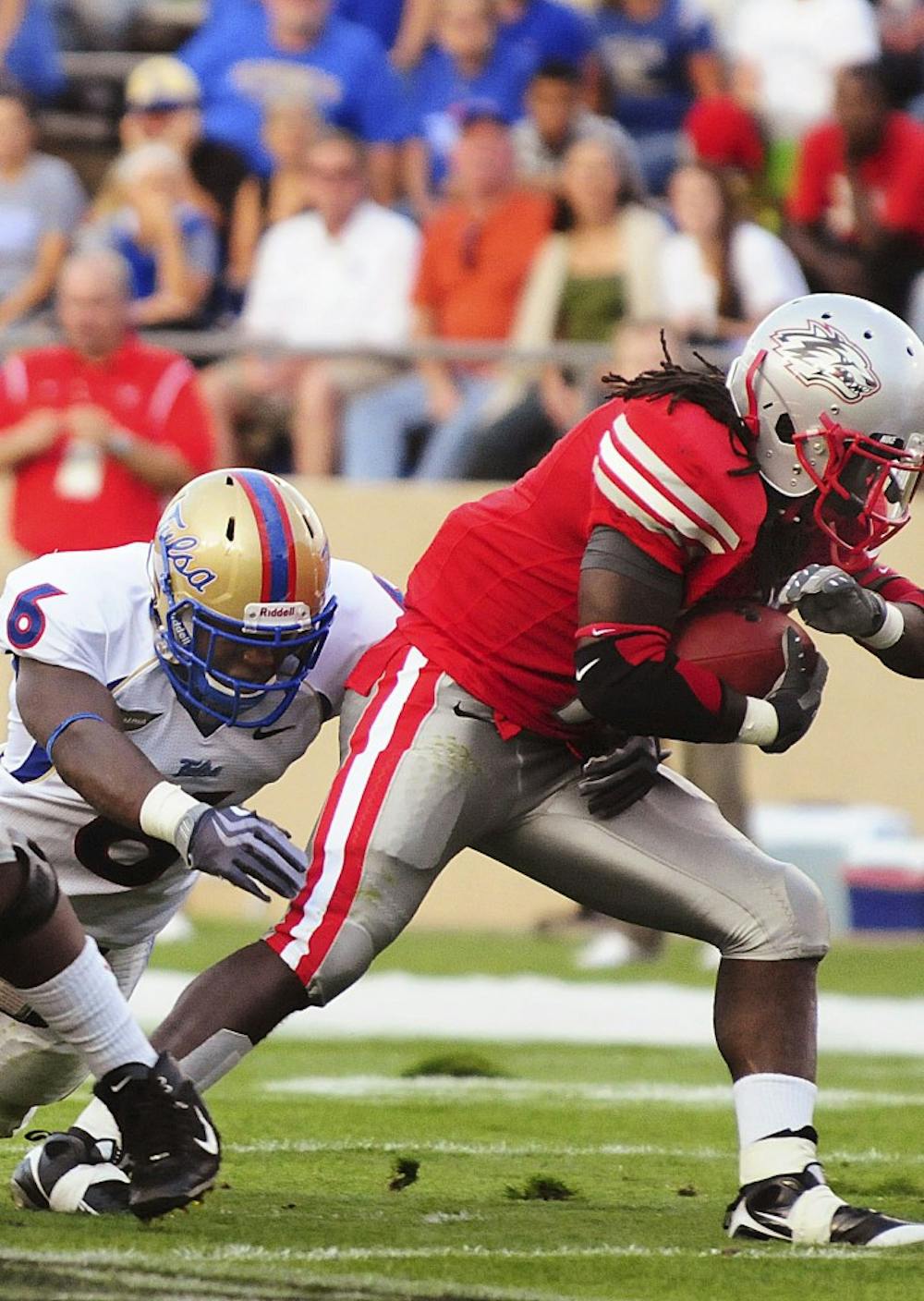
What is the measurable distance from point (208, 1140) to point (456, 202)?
6.82 meters

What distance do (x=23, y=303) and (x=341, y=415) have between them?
1654 millimetres

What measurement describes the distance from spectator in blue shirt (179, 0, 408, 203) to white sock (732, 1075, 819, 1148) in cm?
745

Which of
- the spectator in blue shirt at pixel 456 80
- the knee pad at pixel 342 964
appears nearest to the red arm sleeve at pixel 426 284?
the spectator in blue shirt at pixel 456 80

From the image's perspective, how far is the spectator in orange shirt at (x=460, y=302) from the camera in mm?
9234

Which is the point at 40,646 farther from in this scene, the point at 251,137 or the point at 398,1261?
the point at 251,137

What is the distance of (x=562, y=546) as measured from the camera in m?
3.91

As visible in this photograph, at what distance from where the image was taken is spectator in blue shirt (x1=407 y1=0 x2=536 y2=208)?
34.9ft

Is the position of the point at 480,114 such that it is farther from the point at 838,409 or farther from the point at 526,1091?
the point at 838,409

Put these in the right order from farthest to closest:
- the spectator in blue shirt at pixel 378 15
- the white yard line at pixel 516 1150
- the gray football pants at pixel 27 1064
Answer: the spectator in blue shirt at pixel 378 15 → the white yard line at pixel 516 1150 → the gray football pants at pixel 27 1064

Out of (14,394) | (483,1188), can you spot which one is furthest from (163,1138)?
(14,394)

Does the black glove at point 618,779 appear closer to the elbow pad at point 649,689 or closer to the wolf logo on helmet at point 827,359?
the elbow pad at point 649,689

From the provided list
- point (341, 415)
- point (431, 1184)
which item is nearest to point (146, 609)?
point (431, 1184)

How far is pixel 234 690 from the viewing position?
390cm

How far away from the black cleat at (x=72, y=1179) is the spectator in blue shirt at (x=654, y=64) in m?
7.77
